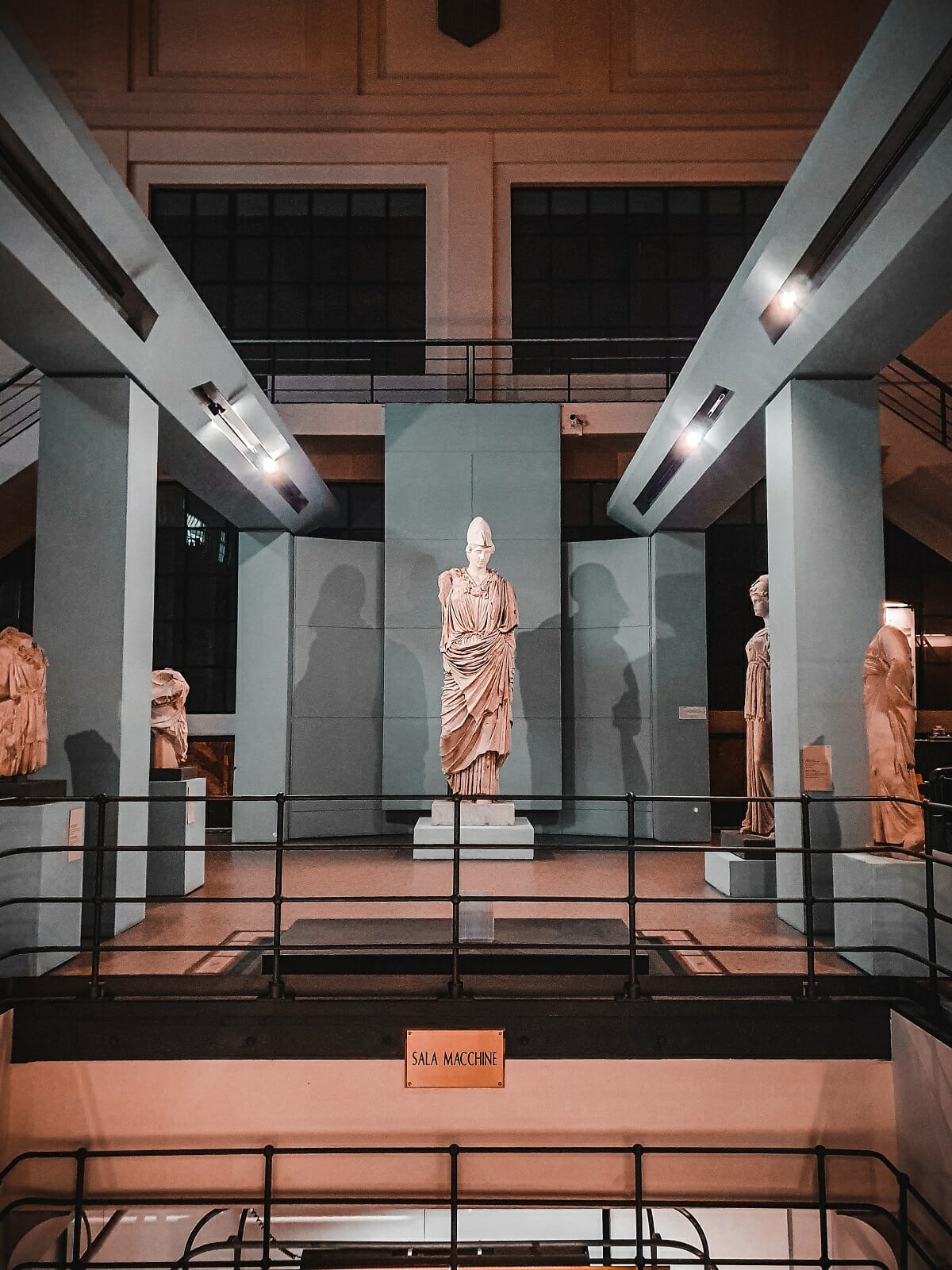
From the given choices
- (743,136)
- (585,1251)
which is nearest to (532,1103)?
(585,1251)

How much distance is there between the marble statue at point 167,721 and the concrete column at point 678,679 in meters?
5.21

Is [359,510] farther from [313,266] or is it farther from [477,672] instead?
[477,672]

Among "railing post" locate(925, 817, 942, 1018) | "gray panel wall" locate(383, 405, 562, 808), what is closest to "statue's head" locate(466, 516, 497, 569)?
"gray panel wall" locate(383, 405, 562, 808)

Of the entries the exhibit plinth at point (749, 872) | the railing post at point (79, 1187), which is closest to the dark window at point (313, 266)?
the exhibit plinth at point (749, 872)

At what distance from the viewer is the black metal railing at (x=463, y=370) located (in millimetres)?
11883

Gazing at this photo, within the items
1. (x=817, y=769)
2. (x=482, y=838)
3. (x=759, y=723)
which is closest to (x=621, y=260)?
(x=759, y=723)

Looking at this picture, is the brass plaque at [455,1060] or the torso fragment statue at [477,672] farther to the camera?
the torso fragment statue at [477,672]

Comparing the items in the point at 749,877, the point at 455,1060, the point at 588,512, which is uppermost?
the point at 588,512

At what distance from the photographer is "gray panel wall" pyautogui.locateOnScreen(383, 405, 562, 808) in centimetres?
1044

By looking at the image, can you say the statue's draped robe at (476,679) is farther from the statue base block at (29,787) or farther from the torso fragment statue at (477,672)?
the statue base block at (29,787)

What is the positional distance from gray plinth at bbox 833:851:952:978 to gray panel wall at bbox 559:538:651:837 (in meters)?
5.79

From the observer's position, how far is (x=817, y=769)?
17.6 feet

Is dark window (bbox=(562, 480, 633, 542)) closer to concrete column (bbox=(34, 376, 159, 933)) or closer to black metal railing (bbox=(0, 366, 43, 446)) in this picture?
black metal railing (bbox=(0, 366, 43, 446))

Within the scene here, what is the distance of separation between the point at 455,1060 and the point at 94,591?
3.34 meters
